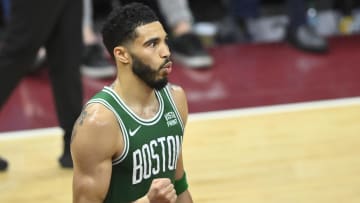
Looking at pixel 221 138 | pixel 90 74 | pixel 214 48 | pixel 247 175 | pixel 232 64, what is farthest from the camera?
pixel 214 48

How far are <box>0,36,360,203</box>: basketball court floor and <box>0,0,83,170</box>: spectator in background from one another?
29 cm

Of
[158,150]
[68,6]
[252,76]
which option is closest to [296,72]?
[252,76]

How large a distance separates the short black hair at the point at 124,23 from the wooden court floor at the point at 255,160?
986mm

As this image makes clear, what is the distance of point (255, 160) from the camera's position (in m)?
2.80

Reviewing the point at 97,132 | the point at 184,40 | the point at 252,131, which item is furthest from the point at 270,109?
the point at 97,132

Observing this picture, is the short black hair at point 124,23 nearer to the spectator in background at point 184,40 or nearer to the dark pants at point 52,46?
the dark pants at point 52,46

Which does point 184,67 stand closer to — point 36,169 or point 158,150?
point 36,169

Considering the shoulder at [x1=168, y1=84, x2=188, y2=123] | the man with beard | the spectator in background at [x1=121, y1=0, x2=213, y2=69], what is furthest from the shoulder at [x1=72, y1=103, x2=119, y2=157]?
the spectator in background at [x1=121, y1=0, x2=213, y2=69]

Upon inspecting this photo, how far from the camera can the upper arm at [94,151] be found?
1.63m

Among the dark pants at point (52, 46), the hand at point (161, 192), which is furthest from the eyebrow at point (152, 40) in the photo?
the dark pants at point (52, 46)

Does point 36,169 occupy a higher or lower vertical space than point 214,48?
higher

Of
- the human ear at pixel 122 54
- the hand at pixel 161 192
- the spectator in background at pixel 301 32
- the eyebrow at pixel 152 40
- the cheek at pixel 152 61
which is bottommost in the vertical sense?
the spectator in background at pixel 301 32

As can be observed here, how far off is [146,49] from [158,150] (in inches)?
9.4

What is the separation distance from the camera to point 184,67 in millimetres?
3830
